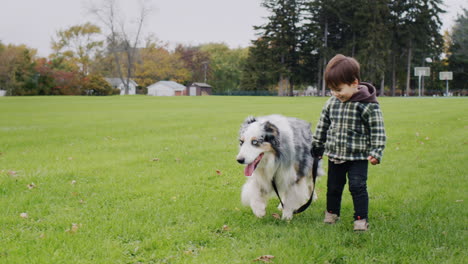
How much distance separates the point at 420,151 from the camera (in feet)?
31.5

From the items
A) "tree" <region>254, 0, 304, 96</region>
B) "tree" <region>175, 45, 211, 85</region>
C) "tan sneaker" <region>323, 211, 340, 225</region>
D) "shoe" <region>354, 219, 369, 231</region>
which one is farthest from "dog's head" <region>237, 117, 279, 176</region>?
"tree" <region>175, 45, 211, 85</region>

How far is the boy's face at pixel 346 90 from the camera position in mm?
4195

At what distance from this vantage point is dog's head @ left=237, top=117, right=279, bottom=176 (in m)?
4.33

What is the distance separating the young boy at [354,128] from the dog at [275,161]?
508 millimetres

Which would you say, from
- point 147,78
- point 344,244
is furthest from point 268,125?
point 147,78

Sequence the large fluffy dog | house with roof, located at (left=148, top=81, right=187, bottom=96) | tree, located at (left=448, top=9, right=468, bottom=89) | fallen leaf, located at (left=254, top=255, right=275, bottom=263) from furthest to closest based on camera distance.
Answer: house with roof, located at (left=148, top=81, right=187, bottom=96) → tree, located at (left=448, top=9, right=468, bottom=89) → the large fluffy dog → fallen leaf, located at (left=254, top=255, right=275, bottom=263)

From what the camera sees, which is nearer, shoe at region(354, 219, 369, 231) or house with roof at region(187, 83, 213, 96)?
shoe at region(354, 219, 369, 231)

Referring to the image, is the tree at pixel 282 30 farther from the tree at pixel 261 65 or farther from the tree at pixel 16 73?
the tree at pixel 16 73

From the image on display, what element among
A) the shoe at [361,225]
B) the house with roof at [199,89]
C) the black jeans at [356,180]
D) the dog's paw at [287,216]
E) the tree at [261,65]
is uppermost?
the tree at [261,65]

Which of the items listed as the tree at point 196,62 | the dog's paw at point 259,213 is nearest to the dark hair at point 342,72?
the dog's paw at point 259,213

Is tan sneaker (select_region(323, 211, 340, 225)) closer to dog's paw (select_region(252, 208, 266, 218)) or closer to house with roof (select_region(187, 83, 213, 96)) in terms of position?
dog's paw (select_region(252, 208, 266, 218))

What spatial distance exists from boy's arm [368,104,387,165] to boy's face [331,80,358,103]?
0.88ft

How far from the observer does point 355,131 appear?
4262 millimetres

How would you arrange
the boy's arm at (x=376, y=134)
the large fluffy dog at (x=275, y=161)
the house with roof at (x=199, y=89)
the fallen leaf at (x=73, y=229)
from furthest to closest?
the house with roof at (x=199, y=89) < the large fluffy dog at (x=275, y=161) < the fallen leaf at (x=73, y=229) < the boy's arm at (x=376, y=134)
